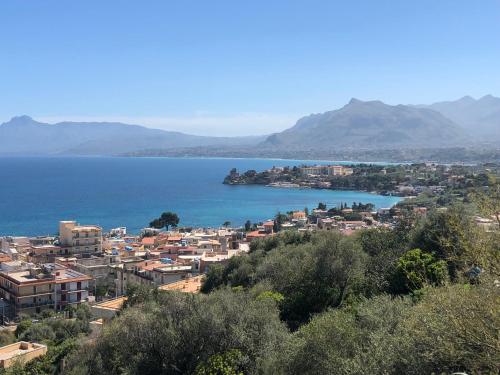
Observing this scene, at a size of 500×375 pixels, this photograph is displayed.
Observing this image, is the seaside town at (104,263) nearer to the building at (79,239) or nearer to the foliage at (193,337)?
the building at (79,239)

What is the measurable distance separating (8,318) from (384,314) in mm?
21501

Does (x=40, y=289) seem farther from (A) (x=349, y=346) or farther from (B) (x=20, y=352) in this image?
(A) (x=349, y=346)

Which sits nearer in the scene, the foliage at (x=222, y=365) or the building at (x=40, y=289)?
the foliage at (x=222, y=365)

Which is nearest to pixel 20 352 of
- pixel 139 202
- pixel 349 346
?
pixel 349 346

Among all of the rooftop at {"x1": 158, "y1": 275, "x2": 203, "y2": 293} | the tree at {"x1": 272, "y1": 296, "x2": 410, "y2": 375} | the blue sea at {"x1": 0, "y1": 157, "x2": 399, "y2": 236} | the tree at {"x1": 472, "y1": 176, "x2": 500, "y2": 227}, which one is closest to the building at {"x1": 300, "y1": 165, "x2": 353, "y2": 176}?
the blue sea at {"x1": 0, "y1": 157, "x2": 399, "y2": 236}

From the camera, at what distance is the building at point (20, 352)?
14.0 metres

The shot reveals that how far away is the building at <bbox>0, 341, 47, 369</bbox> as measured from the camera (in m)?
14.0

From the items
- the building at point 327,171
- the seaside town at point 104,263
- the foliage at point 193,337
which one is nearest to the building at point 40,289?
the seaside town at point 104,263

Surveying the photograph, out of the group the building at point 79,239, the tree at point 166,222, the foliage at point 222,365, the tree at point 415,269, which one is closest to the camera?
the foliage at point 222,365

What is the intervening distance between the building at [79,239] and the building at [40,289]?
8.50 meters

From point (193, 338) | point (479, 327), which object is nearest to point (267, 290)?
point (193, 338)

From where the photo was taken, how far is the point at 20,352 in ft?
49.3

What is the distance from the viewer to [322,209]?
210ft

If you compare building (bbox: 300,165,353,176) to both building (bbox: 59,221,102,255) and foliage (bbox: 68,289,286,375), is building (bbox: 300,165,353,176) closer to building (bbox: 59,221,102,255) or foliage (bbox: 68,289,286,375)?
building (bbox: 59,221,102,255)
